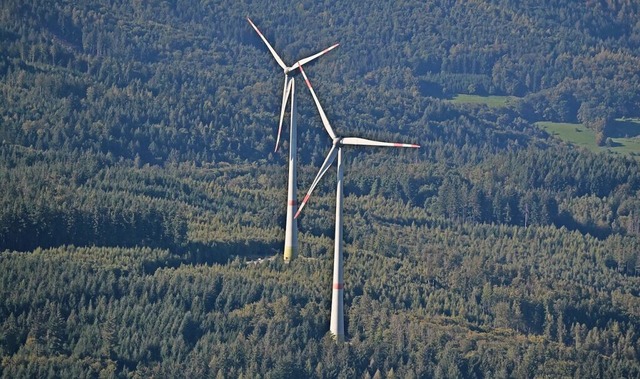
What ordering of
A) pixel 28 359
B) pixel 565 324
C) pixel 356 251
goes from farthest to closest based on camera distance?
pixel 356 251
pixel 565 324
pixel 28 359

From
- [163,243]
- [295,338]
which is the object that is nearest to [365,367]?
[295,338]

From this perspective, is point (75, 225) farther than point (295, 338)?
Yes

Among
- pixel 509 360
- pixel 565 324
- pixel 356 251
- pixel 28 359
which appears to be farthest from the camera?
pixel 356 251

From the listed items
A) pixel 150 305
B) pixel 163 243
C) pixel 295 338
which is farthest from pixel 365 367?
pixel 163 243

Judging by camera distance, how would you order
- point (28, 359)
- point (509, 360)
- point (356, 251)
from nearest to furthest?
point (28, 359) < point (509, 360) < point (356, 251)

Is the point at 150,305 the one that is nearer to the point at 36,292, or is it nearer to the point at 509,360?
the point at 36,292

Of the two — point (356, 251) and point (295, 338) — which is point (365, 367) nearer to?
point (295, 338)

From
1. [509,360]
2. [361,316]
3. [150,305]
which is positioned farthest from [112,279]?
[509,360]

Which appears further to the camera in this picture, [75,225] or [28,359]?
[75,225]
